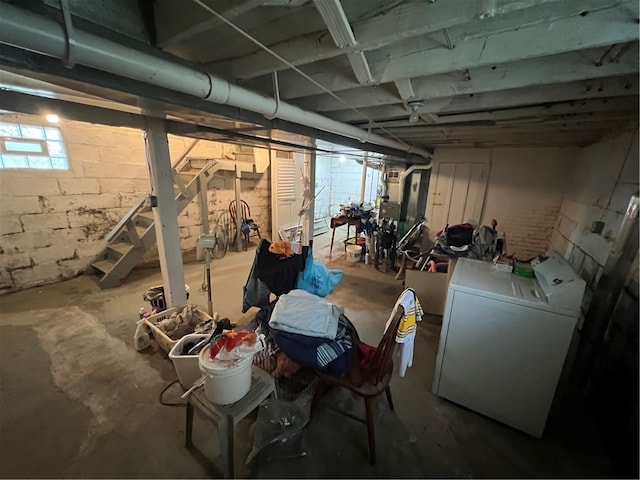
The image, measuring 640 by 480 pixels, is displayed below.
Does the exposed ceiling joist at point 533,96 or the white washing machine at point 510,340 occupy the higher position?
the exposed ceiling joist at point 533,96

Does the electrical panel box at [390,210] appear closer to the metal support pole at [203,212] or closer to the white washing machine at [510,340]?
the white washing machine at [510,340]

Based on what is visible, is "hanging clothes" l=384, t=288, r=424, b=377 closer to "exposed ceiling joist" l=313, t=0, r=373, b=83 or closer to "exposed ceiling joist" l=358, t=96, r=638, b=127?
"exposed ceiling joist" l=313, t=0, r=373, b=83

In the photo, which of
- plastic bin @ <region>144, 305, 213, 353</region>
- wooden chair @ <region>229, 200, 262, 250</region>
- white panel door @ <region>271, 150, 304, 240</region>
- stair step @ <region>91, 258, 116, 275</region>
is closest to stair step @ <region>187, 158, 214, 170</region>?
wooden chair @ <region>229, 200, 262, 250</region>

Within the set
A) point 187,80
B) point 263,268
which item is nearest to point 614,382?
point 263,268

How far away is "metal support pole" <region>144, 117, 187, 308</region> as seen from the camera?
6.97 ft

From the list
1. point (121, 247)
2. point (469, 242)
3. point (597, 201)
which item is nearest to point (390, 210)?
point (469, 242)

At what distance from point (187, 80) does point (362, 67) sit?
30.4 inches

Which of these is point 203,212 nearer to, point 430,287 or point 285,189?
point 285,189

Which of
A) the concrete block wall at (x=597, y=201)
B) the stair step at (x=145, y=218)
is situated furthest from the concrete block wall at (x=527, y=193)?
the stair step at (x=145, y=218)

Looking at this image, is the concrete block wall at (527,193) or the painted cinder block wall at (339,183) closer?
the concrete block wall at (527,193)

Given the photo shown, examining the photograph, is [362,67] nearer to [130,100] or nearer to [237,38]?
[237,38]

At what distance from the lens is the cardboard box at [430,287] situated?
2.82m

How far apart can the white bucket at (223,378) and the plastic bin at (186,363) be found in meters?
0.46

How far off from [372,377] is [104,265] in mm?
3853
